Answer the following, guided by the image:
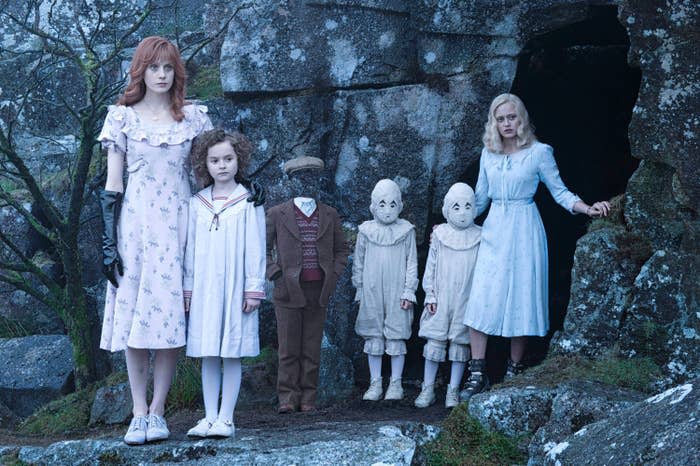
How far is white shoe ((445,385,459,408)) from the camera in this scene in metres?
7.47

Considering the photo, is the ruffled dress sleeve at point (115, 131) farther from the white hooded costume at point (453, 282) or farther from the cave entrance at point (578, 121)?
the cave entrance at point (578, 121)

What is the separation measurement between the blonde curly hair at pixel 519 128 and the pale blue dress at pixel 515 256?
0.25 ft

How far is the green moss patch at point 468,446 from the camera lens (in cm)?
575

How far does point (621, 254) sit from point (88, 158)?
4691 millimetres

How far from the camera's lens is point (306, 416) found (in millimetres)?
7270

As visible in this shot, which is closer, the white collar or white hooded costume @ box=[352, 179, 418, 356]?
the white collar

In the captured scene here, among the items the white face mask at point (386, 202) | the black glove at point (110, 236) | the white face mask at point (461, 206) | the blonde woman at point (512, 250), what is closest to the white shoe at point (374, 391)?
the blonde woman at point (512, 250)

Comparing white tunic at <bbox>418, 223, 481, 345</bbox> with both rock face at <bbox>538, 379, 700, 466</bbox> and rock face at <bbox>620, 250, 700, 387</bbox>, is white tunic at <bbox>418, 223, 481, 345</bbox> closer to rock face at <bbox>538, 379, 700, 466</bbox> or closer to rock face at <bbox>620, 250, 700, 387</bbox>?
rock face at <bbox>620, 250, 700, 387</bbox>

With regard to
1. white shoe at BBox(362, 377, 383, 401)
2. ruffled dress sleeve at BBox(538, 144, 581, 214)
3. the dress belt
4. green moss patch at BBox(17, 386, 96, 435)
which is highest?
ruffled dress sleeve at BBox(538, 144, 581, 214)

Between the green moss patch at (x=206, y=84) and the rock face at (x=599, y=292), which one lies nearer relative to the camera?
the rock face at (x=599, y=292)

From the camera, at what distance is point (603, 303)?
7125 millimetres

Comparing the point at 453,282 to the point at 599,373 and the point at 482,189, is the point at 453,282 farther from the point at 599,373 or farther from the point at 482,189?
the point at 599,373

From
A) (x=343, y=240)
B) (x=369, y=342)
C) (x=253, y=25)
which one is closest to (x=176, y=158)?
(x=343, y=240)

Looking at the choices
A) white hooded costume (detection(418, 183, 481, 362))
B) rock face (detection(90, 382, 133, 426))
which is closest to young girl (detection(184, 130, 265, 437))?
white hooded costume (detection(418, 183, 481, 362))
